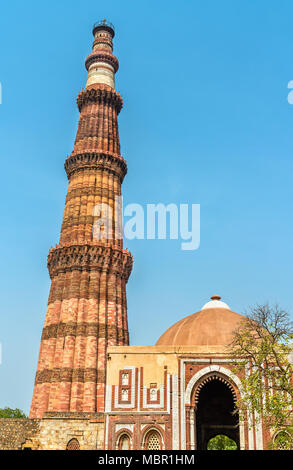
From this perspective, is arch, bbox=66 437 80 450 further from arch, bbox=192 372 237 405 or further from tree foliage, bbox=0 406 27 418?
tree foliage, bbox=0 406 27 418

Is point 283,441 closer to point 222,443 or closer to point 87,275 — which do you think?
point 87,275

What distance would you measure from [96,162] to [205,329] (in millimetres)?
16979

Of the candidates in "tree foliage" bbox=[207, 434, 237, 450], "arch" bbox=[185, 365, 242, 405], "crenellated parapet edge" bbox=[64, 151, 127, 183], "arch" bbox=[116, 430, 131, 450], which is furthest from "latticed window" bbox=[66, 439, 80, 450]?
"tree foliage" bbox=[207, 434, 237, 450]

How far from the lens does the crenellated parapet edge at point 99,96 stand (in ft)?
139

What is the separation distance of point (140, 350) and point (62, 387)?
8089 millimetres

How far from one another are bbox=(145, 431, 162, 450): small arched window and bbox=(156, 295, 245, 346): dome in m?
5.16

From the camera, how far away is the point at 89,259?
117 feet

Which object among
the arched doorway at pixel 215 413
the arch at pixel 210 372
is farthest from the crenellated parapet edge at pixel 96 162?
the arch at pixel 210 372

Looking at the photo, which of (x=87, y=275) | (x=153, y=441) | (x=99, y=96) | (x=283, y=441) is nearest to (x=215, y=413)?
(x=153, y=441)

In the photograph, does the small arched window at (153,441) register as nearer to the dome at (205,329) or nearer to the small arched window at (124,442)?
the small arched window at (124,442)

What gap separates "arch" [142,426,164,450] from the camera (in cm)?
2464

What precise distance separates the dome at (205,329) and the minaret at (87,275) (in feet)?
17.3
